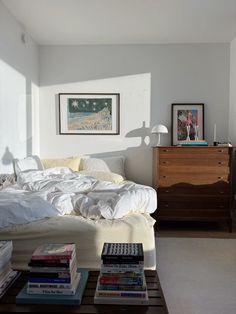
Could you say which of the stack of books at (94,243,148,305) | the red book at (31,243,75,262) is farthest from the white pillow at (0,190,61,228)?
the stack of books at (94,243,148,305)

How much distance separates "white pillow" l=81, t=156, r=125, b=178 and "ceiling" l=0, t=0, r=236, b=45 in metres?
1.65

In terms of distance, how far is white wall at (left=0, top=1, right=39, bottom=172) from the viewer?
10.0ft

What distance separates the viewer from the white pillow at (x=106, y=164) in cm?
397

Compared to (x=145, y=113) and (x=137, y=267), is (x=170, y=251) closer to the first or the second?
(x=137, y=267)

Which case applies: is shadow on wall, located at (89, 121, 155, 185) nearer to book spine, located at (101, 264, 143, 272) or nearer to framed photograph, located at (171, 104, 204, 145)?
framed photograph, located at (171, 104, 204, 145)

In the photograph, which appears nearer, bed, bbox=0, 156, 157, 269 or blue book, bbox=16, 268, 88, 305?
blue book, bbox=16, 268, 88, 305

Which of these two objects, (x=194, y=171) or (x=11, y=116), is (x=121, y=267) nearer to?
(x=194, y=171)

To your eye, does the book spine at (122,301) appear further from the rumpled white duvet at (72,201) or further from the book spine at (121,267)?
the rumpled white duvet at (72,201)

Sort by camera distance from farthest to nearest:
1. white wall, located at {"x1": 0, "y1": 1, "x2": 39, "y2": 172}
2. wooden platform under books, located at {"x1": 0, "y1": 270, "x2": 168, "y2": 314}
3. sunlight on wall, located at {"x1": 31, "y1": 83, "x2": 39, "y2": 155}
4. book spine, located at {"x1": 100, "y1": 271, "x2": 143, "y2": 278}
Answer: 1. sunlight on wall, located at {"x1": 31, "y1": 83, "x2": 39, "y2": 155}
2. white wall, located at {"x1": 0, "y1": 1, "x2": 39, "y2": 172}
3. book spine, located at {"x1": 100, "y1": 271, "x2": 143, "y2": 278}
4. wooden platform under books, located at {"x1": 0, "y1": 270, "x2": 168, "y2": 314}

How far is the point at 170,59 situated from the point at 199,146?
1416 millimetres

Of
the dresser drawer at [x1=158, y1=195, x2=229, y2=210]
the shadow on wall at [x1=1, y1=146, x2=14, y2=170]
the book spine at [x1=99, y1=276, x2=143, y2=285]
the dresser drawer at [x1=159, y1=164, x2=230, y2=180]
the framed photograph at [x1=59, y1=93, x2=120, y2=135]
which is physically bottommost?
the dresser drawer at [x1=158, y1=195, x2=229, y2=210]

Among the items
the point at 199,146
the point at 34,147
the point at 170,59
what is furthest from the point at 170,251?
the point at 170,59

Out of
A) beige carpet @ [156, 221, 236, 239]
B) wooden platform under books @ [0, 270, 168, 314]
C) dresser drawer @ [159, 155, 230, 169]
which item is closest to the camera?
wooden platform under books @ [0, 270, 168, 314]

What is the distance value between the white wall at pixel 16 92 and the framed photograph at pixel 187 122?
200 cm
